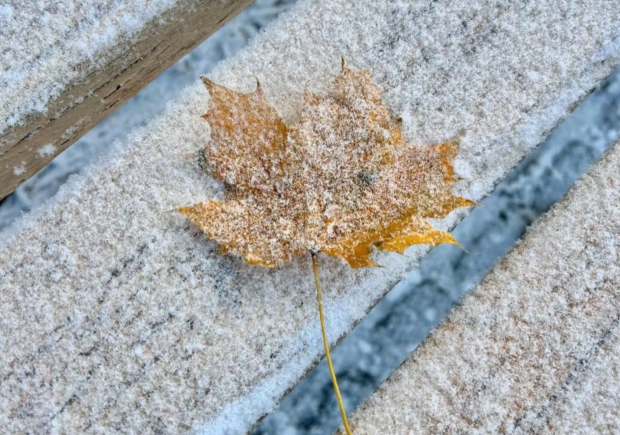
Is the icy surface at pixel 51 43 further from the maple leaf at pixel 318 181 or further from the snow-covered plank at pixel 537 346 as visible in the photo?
the snow-covered plank at pixel 537 346

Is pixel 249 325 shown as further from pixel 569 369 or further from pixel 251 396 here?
pixel 569 369

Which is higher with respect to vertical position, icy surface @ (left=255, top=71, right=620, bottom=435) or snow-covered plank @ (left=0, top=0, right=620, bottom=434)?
snow-covered plank @ (left=0, top=0, right=620, bottom=434)

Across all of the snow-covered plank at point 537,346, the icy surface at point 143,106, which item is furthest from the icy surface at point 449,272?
the icy surface at point 143,106

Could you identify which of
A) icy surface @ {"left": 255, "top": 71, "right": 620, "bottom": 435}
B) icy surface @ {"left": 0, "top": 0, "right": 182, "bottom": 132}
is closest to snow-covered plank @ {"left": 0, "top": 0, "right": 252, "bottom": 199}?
icy surface @ {"left": 0, "top": 0, "right": 182, "bottom": 132}

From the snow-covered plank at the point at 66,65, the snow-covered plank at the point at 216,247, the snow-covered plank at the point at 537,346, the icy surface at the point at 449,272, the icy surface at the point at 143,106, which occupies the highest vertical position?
the snow-covered plank at the point at 66,65

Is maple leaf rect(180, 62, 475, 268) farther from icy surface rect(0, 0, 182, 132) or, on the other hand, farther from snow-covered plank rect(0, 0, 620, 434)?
icy surface rect(0, 0, 182, 132)

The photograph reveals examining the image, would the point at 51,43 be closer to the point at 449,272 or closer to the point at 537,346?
the point at 449,272
